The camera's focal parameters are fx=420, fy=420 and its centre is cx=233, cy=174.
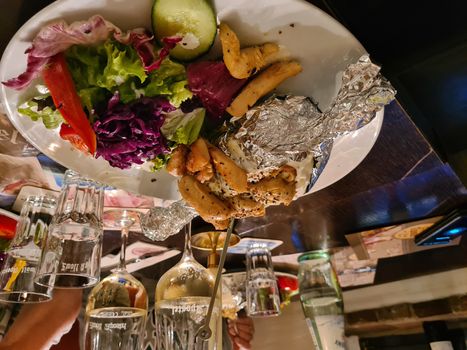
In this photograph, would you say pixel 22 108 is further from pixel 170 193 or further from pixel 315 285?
pixel 315 285

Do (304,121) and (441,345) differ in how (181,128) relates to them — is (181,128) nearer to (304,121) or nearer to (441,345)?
(304,121)

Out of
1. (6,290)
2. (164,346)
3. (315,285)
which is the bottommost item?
(164,346)

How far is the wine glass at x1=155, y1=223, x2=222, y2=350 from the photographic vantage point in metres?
0.87

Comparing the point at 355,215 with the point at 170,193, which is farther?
the point at 355,215

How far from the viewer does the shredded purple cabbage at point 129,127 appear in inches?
26.9

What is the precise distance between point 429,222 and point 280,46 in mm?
908

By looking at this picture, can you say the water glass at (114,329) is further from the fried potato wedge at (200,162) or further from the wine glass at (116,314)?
the fried potato wedge at (200,162)

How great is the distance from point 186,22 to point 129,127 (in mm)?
192

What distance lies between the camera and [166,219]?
0.98 m

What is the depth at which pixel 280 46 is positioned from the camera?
0.70 meters

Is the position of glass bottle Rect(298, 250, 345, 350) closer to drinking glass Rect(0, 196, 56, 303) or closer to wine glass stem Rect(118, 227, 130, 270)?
wine glass stem Rect(118, 227, 130, 270)

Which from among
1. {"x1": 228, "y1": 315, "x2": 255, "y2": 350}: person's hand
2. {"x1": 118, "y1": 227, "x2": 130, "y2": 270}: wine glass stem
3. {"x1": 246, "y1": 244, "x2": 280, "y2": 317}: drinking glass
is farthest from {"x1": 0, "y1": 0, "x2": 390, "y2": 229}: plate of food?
{"x1": 228, "y1": 315, "x2": 255, "y2": 350}: person's hand

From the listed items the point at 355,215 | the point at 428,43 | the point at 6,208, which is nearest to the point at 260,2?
the point at 428,43

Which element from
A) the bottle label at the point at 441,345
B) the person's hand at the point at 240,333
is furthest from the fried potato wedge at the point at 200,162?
the bottle label at the point at 441,345
